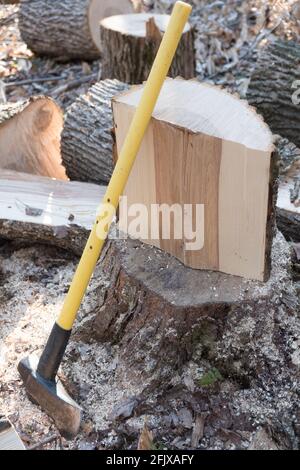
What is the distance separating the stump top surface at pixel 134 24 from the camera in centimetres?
442

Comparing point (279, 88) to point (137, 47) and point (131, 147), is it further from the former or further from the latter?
point (131, 147)

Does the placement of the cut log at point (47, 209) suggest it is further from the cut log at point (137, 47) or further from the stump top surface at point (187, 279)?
the cut log at point (137, 47)

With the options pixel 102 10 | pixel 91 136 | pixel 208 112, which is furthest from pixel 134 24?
pixel 208 112

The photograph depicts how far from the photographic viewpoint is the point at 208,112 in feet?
7.64

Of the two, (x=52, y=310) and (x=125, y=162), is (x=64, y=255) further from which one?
(x=125, y=162)

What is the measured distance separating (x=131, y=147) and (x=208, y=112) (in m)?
0.30

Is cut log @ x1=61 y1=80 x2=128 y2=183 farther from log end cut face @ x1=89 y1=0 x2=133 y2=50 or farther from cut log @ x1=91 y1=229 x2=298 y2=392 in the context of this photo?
log end cut face @ x1=89 y1=0 x2=133 y2=50

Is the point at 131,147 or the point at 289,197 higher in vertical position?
the point at 131,147

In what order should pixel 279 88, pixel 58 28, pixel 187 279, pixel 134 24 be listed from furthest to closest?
1. pixel 58 28
2. pixel 134 24
3. pixel 279 88
4. pixel 187 279

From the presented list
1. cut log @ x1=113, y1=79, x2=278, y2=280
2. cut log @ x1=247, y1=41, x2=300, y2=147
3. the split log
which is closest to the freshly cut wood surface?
cut log @ x1=113, y1=79, x2=278, y2=280

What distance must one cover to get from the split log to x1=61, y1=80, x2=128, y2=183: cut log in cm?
17

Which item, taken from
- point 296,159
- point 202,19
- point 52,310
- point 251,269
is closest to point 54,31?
point 202,19

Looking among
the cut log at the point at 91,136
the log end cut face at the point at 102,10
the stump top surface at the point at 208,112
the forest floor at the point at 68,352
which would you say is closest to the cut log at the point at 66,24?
the log end cut face at the point at 102,10
